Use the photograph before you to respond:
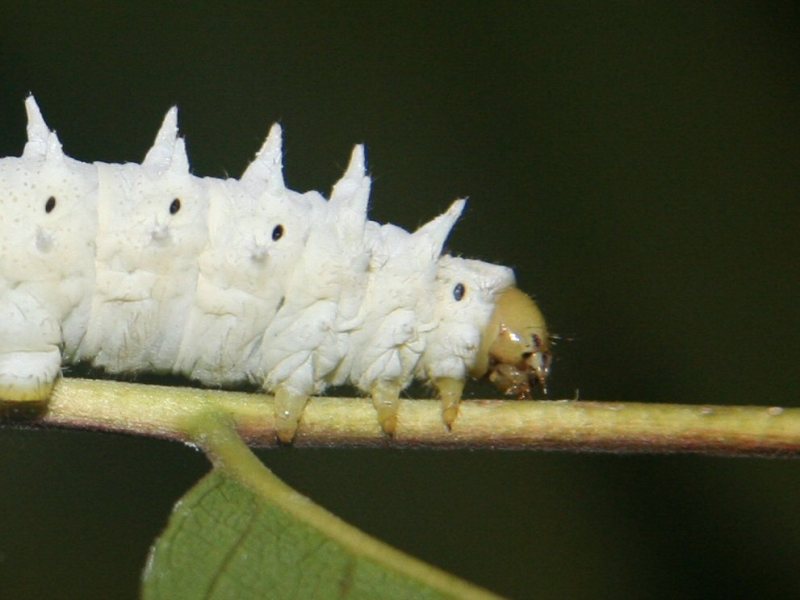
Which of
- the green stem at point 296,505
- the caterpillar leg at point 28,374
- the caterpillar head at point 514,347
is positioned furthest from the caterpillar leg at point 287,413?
the caterpillar head at point 514,347

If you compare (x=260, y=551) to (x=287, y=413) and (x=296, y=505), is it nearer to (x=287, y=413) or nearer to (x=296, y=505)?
(x=296, y=505)

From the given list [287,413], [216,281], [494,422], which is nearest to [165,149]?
[216,281]

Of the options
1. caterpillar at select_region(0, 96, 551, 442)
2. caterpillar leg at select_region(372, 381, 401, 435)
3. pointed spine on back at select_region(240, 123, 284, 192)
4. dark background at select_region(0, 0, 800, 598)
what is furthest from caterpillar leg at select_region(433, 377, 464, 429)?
dark background at select_region(0, 0, 800, 598)

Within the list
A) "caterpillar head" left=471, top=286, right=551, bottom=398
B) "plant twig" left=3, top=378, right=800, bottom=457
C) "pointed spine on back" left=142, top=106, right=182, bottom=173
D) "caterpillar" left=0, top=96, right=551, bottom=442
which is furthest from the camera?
"caterpillar head" left=471, top=286, right=551, bottom=398

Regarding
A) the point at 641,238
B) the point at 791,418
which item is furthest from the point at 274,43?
the point at 791,418

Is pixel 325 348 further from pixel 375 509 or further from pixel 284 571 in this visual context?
pixel 375 509

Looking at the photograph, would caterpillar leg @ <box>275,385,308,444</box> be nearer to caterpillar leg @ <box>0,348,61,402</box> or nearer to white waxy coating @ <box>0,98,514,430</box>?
white waxy coating @ <box>0,98,514,430</box>

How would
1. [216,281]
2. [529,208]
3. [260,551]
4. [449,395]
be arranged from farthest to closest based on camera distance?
1. [529,208]
2. [216,281]
3. [449,395]
4. [260,551]
